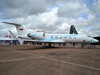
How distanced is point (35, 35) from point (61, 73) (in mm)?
16725

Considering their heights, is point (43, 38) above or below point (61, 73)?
above

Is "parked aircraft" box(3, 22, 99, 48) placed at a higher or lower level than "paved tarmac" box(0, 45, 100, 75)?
higher

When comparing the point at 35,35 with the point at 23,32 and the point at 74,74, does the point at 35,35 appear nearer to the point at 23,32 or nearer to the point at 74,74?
the point at 23,32

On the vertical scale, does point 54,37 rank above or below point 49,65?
above

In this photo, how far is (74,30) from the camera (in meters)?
51.5

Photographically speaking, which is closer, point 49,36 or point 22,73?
point 22,73

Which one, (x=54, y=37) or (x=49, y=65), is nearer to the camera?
(x=49, y=65)

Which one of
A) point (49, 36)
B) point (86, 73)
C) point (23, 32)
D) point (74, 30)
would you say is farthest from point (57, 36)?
point (74, 30)

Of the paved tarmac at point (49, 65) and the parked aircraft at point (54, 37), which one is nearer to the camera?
the paved tarmac at point (49, 65)

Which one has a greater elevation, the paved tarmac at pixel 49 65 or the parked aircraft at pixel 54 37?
the parked aircraft at pixel 54 37

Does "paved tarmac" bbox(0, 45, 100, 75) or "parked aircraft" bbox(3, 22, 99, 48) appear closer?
"paved tarmac" bbox(0, 45, 100, 75)

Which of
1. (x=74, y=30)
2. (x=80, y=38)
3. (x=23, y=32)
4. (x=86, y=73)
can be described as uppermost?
(x=74, y=30)

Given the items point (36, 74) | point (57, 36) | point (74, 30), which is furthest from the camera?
point (74, 30)

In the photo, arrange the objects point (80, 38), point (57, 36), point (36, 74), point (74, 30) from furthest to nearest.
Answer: point (74, 30) < point (57, 36) < point (80, 38) < point (36, 74)
